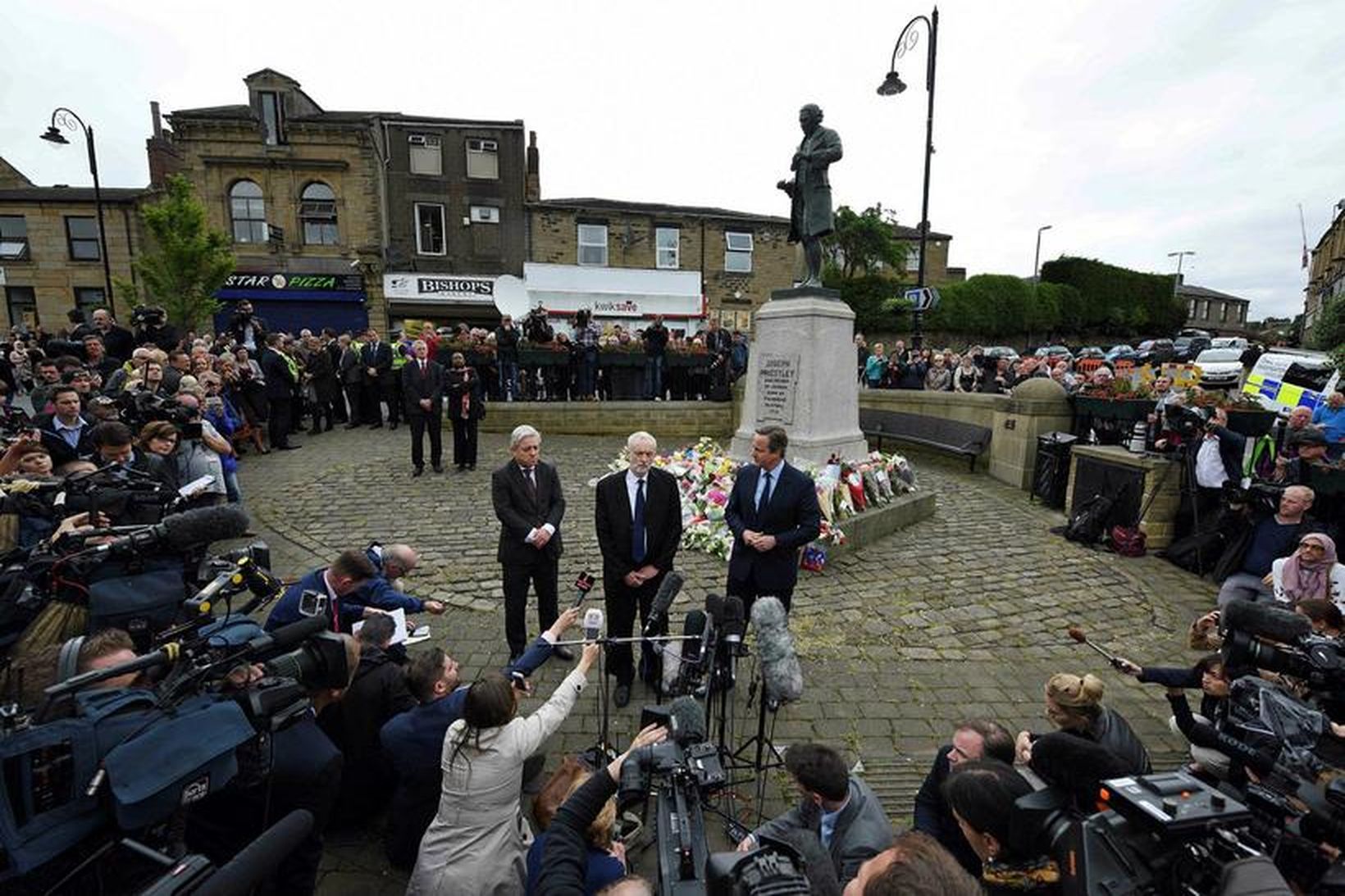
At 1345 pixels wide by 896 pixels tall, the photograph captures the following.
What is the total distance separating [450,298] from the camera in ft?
91.3

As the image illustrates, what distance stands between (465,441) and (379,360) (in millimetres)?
4939

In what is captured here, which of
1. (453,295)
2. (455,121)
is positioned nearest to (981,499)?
(453,295)

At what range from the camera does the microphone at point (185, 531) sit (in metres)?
3.22

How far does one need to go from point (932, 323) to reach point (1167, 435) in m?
31.1

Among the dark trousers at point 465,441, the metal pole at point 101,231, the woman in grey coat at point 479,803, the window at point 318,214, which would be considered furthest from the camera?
the window at point 318,214

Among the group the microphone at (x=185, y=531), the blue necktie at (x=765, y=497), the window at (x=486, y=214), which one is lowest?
the blue necktie at (x=765, y=497)

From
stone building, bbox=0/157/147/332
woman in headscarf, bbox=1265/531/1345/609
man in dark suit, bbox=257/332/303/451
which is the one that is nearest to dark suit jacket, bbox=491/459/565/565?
woman in headscarf, bbox=1265/531/1345/609

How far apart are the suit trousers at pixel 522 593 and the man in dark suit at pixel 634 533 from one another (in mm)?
538

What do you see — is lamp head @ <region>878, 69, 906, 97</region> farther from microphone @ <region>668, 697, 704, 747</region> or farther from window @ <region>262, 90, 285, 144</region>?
window @ <region>262, 90, 285, 144</region>

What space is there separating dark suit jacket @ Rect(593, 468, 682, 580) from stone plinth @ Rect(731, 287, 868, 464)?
14.8ft

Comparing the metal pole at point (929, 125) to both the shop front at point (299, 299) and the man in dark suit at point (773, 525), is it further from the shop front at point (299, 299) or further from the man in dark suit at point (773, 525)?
the shop front at point (299, 299)

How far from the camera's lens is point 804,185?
930cm

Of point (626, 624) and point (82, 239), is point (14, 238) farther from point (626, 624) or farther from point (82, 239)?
point (626, 624)

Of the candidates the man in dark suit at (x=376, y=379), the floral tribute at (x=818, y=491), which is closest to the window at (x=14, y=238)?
the man in dark suit at (x=376, y=379)
